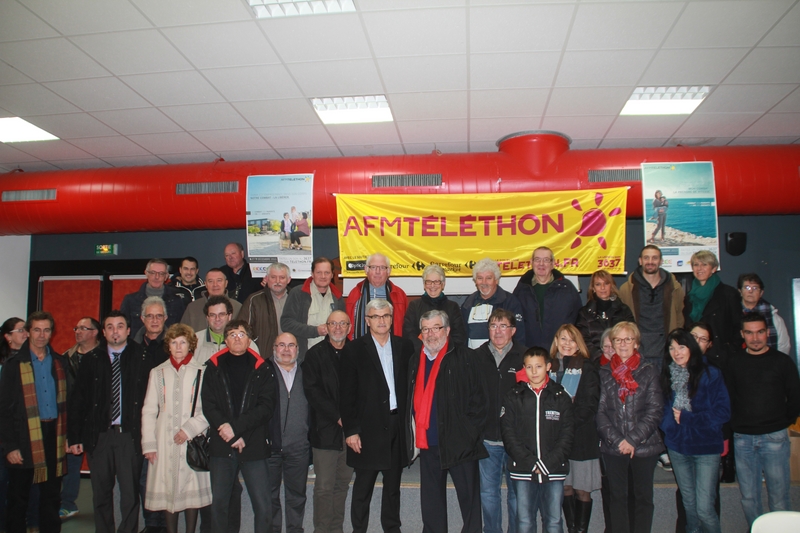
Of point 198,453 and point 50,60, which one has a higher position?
point 50,60

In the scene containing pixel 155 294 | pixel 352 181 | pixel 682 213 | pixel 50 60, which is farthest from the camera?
pixel 352 181

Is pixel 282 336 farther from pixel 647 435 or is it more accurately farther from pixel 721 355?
pixel 721 355

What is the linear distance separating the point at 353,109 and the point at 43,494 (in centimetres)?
388

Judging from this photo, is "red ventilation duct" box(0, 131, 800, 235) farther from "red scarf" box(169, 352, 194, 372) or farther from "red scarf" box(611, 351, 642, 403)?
"red scarf" box(169, 352, 194, 372)

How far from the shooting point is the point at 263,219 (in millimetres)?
5199

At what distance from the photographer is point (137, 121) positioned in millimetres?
4809

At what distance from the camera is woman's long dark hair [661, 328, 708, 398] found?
10.2 feet

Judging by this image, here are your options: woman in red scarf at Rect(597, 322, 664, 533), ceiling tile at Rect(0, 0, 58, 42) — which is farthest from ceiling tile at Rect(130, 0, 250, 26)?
woman in red scarf at Rect(597, 322, 664, 533)

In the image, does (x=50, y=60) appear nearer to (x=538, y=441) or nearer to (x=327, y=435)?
(x=327, y=435)

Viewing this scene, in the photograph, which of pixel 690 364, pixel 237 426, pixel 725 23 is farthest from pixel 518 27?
pixel 237 426

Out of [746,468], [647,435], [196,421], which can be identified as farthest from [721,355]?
[196,421]

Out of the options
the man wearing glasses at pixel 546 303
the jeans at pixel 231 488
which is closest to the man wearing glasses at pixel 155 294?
the jeans at pixel 231 488

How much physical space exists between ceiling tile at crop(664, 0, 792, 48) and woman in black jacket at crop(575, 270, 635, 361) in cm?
176

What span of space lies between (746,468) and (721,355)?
736mm
